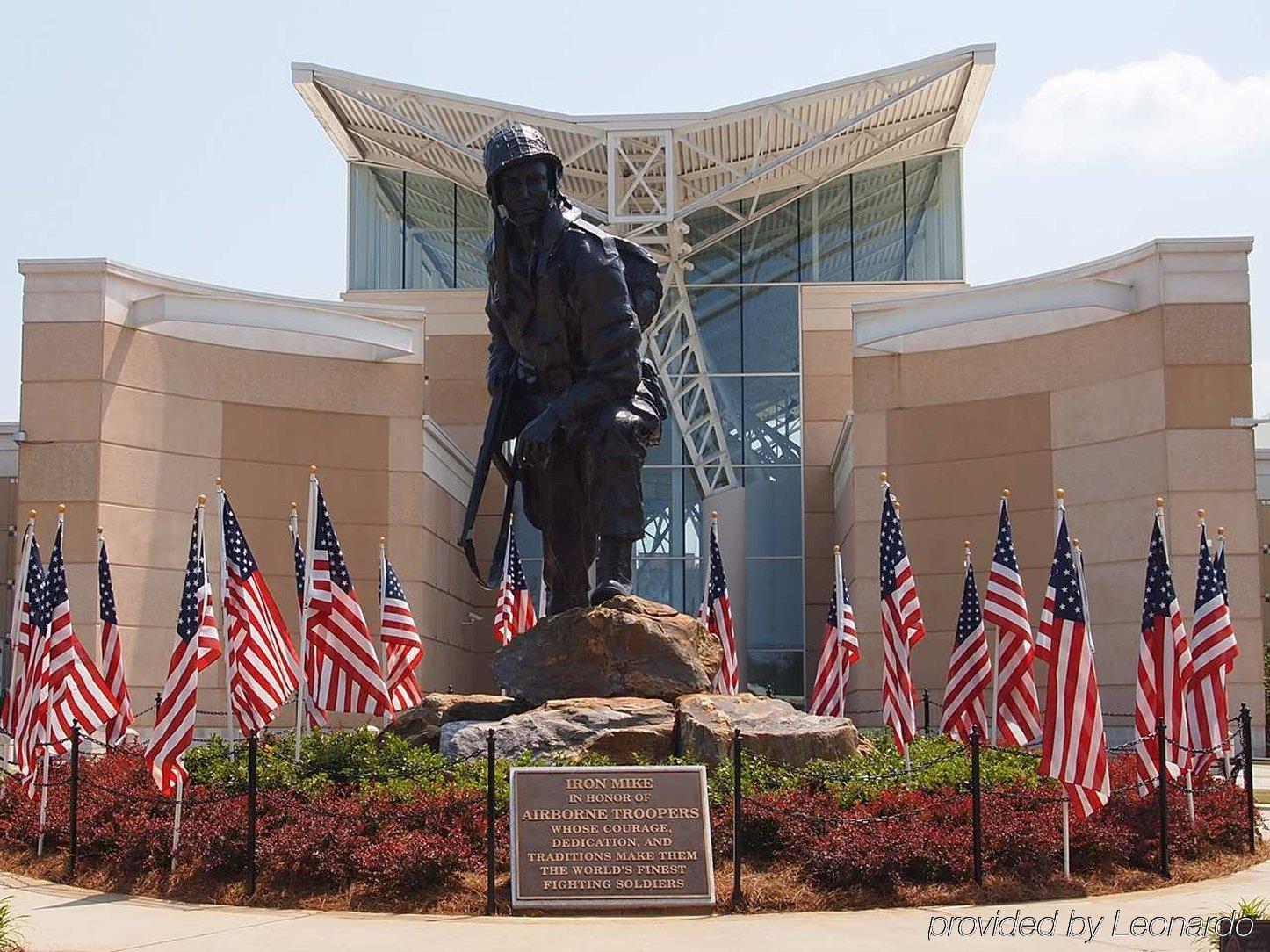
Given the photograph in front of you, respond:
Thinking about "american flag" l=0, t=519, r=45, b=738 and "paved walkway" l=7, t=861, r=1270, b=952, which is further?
"american flag" l=0, t=519, r=45, b=738

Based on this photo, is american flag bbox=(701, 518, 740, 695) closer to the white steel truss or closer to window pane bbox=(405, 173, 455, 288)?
the white steel truss

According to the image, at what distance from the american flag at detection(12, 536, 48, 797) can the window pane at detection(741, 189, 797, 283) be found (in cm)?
3126

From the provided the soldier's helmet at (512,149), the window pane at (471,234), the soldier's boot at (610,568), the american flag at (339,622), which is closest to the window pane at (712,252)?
the window pane at (471,234)

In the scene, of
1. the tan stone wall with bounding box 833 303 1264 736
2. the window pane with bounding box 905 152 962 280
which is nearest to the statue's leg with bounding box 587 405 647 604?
the tan stone wall with bounding box 833 303 1264 736

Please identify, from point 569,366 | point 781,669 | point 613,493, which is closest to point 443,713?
point 613,493

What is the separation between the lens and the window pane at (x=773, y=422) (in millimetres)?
42719

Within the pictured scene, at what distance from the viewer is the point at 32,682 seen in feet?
49.8

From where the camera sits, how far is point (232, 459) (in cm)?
3516

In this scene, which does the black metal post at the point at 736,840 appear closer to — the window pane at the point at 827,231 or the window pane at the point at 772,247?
the window pane at the point at 772,247

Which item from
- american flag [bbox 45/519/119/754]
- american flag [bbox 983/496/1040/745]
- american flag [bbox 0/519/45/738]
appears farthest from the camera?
american flag [bbox 983/496/1040/745]

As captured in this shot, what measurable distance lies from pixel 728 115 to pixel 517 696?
30389 mm

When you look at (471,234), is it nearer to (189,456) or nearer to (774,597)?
(774,597)

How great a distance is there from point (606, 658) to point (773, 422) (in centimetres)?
2952

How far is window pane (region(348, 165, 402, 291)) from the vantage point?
4669cm
